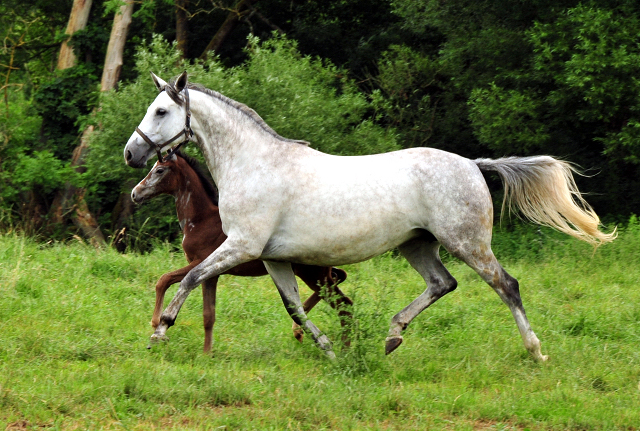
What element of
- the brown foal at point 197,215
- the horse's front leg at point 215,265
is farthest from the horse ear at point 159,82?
the horse's front leg at point 215,265

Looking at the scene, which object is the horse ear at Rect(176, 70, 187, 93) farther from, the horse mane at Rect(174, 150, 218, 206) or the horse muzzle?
the horse mane at Rect(174, 150, 218, 206)

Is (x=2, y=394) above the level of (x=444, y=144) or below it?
above

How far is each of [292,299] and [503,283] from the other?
163 centimetres

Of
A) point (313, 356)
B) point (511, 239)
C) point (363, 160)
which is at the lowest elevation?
point (511, 239)

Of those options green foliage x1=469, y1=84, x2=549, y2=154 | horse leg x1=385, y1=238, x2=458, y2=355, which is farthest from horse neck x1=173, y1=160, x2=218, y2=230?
green foliage x1=469, y1=84, x2=549, y2=154

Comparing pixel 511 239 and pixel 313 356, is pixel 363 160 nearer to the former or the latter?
pixel 313 356

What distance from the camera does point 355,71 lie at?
1822 centimetres

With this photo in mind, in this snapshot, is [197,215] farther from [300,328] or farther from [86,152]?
[86,152]

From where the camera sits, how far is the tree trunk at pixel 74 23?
53.1ft

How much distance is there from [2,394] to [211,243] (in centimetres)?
208

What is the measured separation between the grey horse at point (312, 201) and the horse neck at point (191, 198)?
1.56 feet

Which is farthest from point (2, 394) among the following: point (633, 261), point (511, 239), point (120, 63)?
point (120, 63)

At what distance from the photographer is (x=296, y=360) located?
227 inches

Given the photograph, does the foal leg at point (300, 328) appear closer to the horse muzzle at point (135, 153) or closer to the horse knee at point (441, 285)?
the horse knee at point (441, 285)
